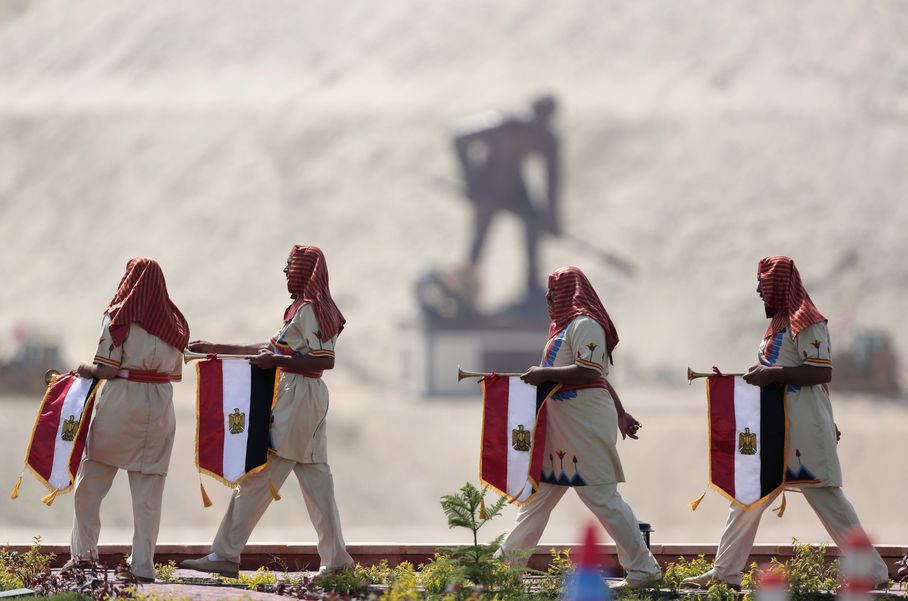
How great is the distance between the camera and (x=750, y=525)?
7520 mm

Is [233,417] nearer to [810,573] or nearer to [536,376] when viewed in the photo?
[536,376]

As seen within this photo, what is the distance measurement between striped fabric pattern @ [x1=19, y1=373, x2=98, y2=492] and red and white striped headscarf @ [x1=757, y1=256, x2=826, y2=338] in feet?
11.2

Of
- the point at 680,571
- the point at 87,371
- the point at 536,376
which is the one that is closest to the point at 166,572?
the point at 87,371

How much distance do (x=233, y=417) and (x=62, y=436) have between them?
33.7 inches

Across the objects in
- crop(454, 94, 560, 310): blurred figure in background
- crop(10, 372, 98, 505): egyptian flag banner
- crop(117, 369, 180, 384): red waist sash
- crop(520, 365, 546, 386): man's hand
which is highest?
crop(454, 94, 560, 310): blurred figure in background

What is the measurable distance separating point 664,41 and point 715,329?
2190 cm

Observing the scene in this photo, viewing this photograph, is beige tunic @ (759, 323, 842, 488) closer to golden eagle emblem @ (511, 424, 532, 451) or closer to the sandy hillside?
golden eagle emblem @ (511, 424, 532, 451)

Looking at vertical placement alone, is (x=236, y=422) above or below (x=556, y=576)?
above

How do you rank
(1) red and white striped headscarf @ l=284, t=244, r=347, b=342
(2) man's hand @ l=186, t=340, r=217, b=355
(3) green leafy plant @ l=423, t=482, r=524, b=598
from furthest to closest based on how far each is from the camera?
(2) man's hand @ l=186, t=340, r=217, b=355, (1) red and white striped headscarf @ l=284, t=244, r=347, b=342, (3) green leafy plant @ l=423, t=482, r=524, b=598

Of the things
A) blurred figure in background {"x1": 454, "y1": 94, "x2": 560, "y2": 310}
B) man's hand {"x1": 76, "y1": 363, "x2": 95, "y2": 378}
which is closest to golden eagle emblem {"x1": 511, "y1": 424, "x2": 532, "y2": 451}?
man's hand {"x1": 76, "y1": 363, "x2": 95, "y2": 378}

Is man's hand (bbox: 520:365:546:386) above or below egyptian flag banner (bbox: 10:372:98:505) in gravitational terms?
above

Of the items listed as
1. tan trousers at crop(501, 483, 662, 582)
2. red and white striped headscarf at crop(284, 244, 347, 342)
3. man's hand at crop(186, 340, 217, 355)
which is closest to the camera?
tan trousers at crop(501, 483, 662, 582)

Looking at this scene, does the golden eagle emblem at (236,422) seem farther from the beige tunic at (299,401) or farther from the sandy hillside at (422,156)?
the sandy hillside at (422,156)

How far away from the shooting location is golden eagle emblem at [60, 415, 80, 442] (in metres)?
7.66
